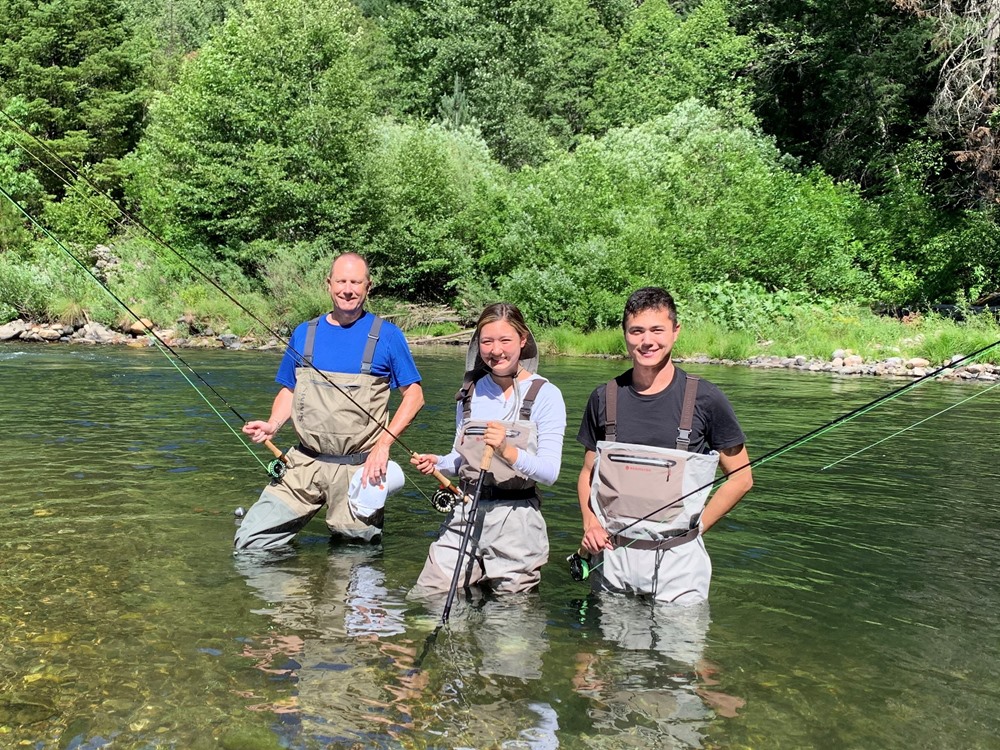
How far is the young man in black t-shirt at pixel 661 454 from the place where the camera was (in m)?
4.70

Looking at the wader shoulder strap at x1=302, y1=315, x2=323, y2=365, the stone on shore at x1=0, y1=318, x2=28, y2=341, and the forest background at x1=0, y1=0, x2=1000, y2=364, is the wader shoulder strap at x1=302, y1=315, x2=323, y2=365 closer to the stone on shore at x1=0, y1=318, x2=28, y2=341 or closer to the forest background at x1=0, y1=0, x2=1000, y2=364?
the forest background at x1=0, y1=0, x2=1000, y2=364

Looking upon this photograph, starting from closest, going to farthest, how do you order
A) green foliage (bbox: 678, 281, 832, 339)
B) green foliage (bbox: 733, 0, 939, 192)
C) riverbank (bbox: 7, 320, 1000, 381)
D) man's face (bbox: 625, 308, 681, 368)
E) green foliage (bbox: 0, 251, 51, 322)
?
man's face (bbox: 625, 308, 681, 368) < riverbank (bbox: 7, 320, 1000, 381) < green foliage (bbox: 678, 281, 832, 339) < green foliage (bbox: 0, 251, 51, 322) < green foliage (bbox: 733, 0, 939, 192)

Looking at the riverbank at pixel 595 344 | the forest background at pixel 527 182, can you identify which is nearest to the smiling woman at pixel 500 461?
the riverbank at pixel 595 344

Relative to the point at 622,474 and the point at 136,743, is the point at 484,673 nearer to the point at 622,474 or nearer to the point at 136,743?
the point at 622,474

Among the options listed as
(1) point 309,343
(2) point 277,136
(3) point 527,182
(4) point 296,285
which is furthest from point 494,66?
(1) point 309,343

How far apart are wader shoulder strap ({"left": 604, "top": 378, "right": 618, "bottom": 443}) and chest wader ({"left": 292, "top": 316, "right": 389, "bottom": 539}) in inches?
74.4

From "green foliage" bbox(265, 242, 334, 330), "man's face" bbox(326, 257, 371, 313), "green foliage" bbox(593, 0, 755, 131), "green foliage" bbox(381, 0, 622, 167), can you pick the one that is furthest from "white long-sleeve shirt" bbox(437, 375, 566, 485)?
"green foliage" bbox(381, 0, 622, 167)

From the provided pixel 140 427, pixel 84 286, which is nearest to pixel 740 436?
pixel 140 427

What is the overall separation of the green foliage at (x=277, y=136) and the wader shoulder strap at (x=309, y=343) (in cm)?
3045

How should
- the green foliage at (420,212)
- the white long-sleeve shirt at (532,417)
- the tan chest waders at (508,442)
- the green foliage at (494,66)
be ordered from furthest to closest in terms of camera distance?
the green foliage at (494,66)
the green foliage at (420,212)
the tan chest waders at (508,442)
the white long-sleeve shirt at (532,417)

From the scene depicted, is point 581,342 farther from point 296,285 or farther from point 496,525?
point 496,525

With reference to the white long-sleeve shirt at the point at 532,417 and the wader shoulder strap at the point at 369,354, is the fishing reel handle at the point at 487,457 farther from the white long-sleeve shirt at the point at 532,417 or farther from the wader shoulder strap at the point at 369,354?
the wader shoulder strap at the point at 369,354

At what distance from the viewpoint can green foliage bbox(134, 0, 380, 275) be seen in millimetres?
36219

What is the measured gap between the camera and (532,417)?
16.8 ft
